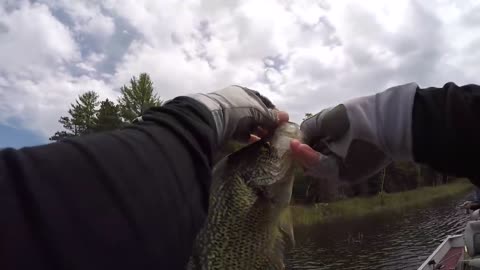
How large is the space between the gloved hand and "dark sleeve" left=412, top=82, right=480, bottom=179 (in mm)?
756

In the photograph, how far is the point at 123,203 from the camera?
979 millimetres

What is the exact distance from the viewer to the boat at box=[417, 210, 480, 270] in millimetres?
9898

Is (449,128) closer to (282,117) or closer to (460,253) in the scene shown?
(282,117)

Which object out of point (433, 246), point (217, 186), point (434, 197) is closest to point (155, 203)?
point (217, 186)

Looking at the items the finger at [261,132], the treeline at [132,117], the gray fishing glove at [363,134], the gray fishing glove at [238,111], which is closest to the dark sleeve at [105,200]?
the gray fishing glove at [238,111]

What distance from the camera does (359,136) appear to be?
1.80m

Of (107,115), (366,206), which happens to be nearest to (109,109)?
(107,115)

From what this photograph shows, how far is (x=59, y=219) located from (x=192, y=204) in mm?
375

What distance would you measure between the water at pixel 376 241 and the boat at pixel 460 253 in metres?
6.49

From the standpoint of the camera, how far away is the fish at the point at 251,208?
83.4 inches

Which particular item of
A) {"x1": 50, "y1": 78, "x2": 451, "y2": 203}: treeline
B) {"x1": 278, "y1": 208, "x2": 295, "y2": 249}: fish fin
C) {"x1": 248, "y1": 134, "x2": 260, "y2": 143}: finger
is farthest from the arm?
{"x1": 50, "y1": 78, "x2": 451, "y2": 203}: treeline

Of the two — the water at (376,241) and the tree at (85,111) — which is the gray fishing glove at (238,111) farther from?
the tree at (85,111)

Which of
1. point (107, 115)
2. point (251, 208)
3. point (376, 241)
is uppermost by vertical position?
point (107, 115)

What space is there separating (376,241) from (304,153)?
94.9 ft
